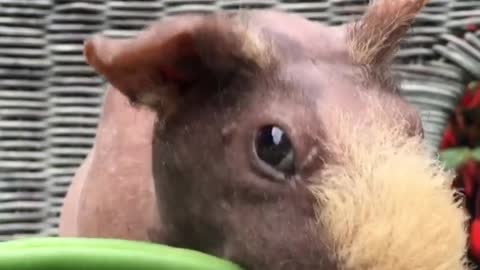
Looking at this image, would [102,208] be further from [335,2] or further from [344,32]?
[335,2]

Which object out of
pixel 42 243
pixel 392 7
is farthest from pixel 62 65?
pixel 42 243

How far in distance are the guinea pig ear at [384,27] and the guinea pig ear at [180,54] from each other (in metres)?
0.08

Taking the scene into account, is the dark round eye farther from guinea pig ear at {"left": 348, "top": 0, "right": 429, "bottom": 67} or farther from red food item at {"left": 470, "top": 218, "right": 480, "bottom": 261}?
red food item at {"left": 470, "top": 218, "right": 480, "bottom": 261}

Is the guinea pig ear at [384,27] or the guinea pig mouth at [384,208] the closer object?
the guinea pig mouth at [384,208]

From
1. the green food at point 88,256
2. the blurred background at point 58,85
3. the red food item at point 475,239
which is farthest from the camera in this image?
the blurred background at point 58,85

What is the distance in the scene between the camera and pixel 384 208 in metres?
0.56

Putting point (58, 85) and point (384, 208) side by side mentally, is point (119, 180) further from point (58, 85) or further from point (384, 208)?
point (58, 85)

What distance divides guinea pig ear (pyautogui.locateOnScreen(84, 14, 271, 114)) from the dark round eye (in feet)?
0.18

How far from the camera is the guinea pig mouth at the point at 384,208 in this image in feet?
1.80

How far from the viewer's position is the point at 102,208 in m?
0.84

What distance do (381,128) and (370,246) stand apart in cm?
9

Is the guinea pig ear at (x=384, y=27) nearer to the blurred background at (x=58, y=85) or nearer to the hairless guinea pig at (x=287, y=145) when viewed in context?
the hairless guinea pig at (x=287, y=145)

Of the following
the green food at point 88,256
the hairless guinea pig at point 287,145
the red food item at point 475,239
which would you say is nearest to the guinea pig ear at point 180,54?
the hairless guinea pig at point 287,145

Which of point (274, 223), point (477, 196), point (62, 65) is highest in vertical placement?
point (274, 223)
